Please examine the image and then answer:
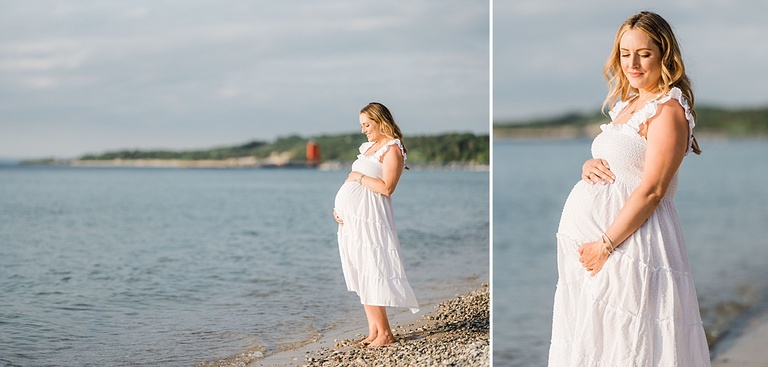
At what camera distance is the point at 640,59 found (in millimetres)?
2357

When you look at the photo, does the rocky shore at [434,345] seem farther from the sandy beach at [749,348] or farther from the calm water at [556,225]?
the calm water at [556,225]

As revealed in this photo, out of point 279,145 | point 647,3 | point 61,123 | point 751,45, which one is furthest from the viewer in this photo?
point 751,45

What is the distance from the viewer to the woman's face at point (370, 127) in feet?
12.8

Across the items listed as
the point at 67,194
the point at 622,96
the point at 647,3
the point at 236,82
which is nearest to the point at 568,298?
the point at 622,96

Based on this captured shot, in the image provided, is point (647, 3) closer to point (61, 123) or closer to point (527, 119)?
point (527, 119)

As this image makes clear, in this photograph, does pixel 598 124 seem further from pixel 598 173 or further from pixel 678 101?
pixel 678 101

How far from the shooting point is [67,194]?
26.5 ft

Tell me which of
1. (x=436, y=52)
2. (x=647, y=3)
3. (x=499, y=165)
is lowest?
(x=499, y=165)

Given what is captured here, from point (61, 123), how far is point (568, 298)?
4770mm

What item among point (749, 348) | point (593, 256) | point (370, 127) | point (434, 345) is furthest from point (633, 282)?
point (749, 348)

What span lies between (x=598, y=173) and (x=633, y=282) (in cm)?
30

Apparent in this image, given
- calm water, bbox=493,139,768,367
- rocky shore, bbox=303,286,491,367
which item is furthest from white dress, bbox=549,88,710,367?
calm water, bbox=493,139,768,367

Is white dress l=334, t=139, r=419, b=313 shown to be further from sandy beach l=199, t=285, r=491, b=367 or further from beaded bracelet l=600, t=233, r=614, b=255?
beaded bracelet l=600, t=233, r=614, b=255

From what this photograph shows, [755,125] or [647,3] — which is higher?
[647,3]
